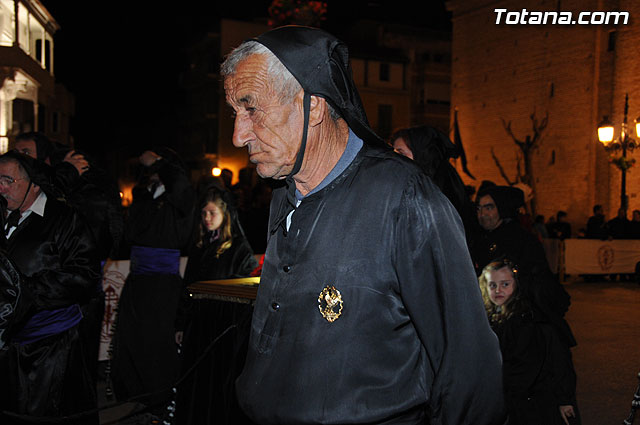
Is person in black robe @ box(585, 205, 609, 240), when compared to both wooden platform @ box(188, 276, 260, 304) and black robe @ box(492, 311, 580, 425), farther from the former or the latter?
wooden platform @ box(188, 276, 260, 304)

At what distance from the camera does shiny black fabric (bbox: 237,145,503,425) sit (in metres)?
1.72

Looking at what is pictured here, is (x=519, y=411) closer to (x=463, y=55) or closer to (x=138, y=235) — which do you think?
(x=138, y=235)

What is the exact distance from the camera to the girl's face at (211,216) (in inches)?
229

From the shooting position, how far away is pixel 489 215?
5.60 m

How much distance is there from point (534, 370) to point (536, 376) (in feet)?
0.14

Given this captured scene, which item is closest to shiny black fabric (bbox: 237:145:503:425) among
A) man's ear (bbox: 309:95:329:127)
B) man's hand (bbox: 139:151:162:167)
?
man's ear (bbox: 309:95:329:127)

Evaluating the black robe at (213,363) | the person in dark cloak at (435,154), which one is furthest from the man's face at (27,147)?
the person in dark cloak at (435,154)

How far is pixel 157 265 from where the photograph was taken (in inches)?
252

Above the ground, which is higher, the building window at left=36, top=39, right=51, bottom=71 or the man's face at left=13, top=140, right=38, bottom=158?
the building window at left=36, top=39, right=51, bottom=71

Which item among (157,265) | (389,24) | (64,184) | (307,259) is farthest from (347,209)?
(389,24)

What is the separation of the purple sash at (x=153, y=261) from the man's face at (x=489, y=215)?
3.00 metres

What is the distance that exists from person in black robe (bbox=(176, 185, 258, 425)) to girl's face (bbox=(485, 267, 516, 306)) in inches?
73.9

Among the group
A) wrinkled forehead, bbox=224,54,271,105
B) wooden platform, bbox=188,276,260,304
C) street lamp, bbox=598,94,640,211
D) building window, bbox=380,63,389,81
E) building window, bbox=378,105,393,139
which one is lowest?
wooden platform, bbox=188,276,260,304

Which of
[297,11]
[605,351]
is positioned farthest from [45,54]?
[605,351]
